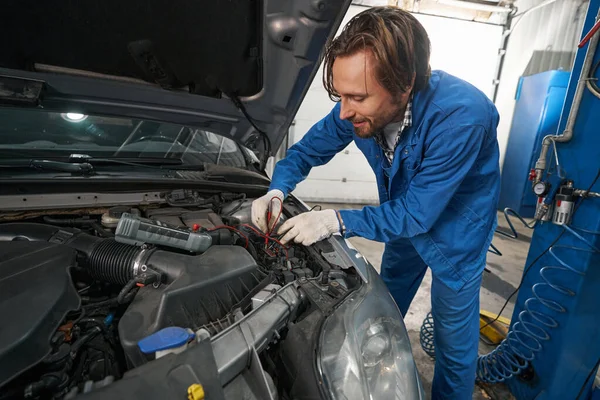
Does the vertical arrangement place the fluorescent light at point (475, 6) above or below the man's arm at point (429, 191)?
above

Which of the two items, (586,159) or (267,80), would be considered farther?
(267,80)

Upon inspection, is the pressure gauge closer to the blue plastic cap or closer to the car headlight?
the car headlight

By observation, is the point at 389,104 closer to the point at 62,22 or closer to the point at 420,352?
the point at 62,22

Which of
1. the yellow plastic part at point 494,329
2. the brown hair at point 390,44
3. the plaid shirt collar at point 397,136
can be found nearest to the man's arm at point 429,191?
the plaid shirt collar at point 397,136

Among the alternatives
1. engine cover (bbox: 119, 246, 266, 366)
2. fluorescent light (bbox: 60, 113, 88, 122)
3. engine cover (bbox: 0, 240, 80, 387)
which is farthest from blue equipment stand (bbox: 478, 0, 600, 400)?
fluorescent light (bbox: 60, 113, 88, 122)

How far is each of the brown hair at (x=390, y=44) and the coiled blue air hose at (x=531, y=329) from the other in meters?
0.90

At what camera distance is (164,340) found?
0.60 m

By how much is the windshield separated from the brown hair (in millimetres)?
899

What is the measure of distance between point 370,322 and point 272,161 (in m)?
3.31

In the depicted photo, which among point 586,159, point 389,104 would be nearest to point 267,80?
point 389,104

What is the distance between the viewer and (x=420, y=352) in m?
1.90

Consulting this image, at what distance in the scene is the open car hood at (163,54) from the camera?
1.13 meters

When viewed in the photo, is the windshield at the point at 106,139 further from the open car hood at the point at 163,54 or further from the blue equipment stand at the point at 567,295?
the blue equipment stand at the point at 567,295

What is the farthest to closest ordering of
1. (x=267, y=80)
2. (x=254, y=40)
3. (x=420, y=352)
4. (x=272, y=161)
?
(x=272, y=161) < (x=420, y=352) < (x=267, y=80) < (x=254, y=40)
